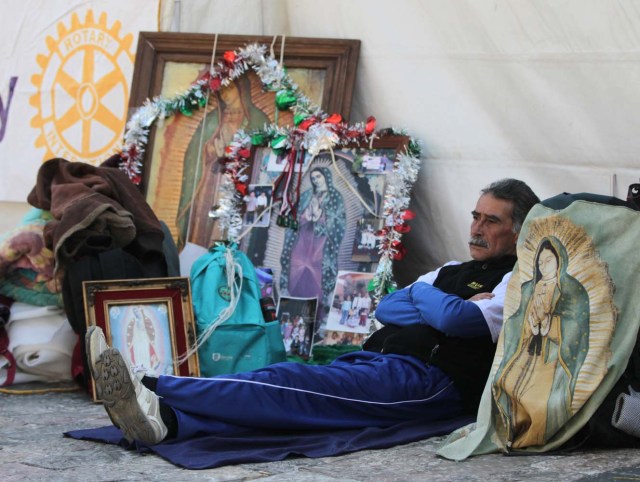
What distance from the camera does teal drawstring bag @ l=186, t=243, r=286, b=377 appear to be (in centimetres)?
484

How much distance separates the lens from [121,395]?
3.27 meters

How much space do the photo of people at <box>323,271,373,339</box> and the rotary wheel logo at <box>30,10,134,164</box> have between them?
1.96m

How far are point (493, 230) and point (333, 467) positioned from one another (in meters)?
1.20

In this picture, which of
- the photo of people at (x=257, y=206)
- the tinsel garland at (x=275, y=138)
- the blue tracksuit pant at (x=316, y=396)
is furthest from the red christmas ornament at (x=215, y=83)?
the blue tracksuit pant at (x=316, y=396)

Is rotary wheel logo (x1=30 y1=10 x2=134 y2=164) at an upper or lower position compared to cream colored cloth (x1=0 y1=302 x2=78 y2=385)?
upper

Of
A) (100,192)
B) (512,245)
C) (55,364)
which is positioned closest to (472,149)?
(512,245)

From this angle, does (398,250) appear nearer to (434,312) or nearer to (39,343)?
(434,312)

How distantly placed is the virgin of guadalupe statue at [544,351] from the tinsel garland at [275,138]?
68.0 inches

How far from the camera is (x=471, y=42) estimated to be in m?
5.16

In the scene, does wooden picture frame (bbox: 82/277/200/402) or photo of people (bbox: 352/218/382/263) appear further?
photo of people (bbox: 352/218/382/263)

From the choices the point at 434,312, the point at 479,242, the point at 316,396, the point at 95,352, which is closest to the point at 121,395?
the point at 95,352

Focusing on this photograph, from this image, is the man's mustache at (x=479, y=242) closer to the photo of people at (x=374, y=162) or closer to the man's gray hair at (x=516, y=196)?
A: the man's gray hair at (x=516, y=196)

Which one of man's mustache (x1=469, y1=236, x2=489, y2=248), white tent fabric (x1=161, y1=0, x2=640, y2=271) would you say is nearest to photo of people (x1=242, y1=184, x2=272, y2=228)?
white tent fabric (x1=161, y1=0, x2=640, y2=271)

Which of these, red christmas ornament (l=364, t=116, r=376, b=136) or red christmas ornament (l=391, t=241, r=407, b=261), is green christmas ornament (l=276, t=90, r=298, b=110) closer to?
red christmas ornament (l=364, t=116, r=376, b=136)
